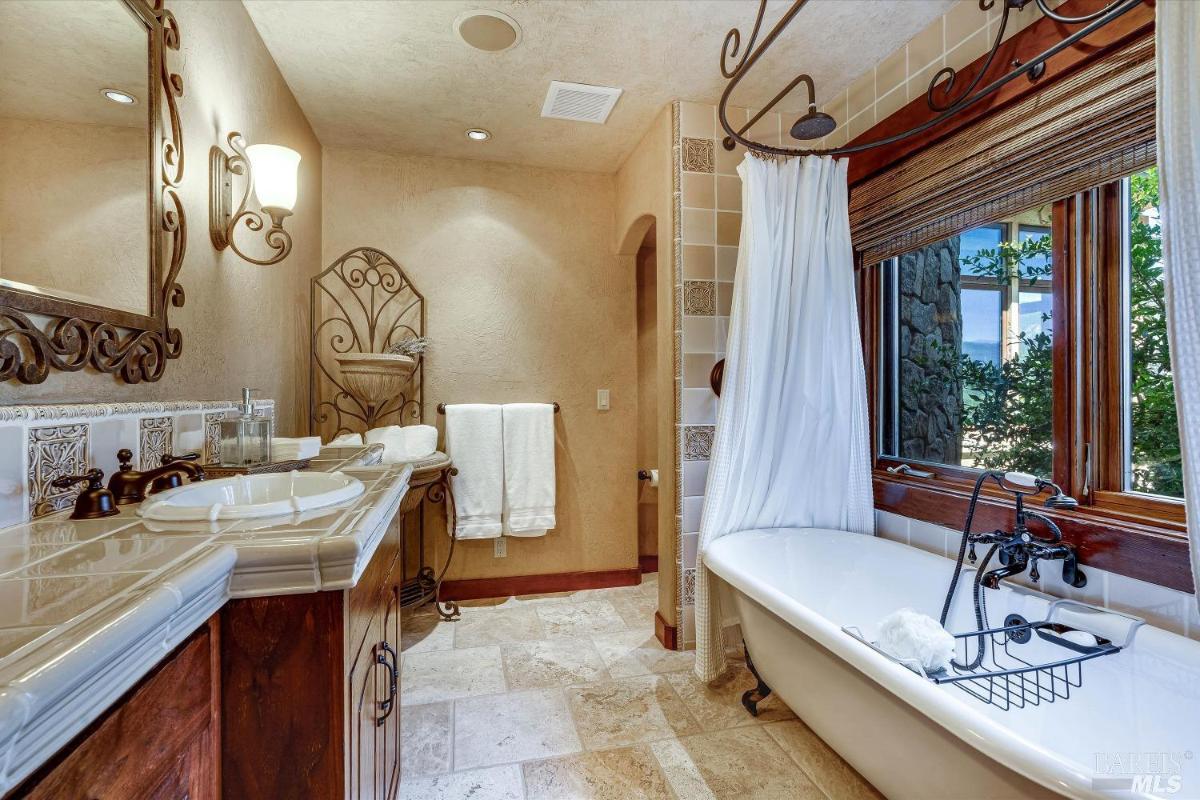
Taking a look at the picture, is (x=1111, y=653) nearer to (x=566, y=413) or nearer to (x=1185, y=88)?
(x=1185, y=88)

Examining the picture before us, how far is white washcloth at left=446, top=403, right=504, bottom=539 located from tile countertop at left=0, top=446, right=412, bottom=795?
1.75 m

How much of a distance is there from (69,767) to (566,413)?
2542 millimetres

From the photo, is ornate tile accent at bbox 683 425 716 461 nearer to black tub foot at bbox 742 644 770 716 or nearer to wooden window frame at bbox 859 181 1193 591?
black tub foot at bbox 742 644 770 716

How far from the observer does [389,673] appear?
1143mm

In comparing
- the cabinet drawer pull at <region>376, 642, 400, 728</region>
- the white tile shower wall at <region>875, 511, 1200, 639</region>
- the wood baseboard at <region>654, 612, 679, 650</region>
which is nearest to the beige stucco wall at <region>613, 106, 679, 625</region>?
the wood baseboard at <region>654, 612, 679, 650</region>

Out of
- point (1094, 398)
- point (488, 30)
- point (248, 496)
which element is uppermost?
point (488, 30)

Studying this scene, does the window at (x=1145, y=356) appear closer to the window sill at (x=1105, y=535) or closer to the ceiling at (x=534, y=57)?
the window sill at (x=1105, y=535)

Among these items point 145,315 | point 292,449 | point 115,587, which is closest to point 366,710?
point 115,587

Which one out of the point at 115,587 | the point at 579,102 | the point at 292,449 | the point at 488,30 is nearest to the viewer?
the point at 115,587

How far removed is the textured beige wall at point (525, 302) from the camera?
8.92 feet

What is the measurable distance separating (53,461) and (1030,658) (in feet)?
7.07

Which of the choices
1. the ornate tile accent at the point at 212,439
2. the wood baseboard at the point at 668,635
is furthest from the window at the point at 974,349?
the ornate tile accent at the point at 212,439

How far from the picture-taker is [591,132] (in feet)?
8.29

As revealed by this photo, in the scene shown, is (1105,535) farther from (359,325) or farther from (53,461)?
(359,325)
